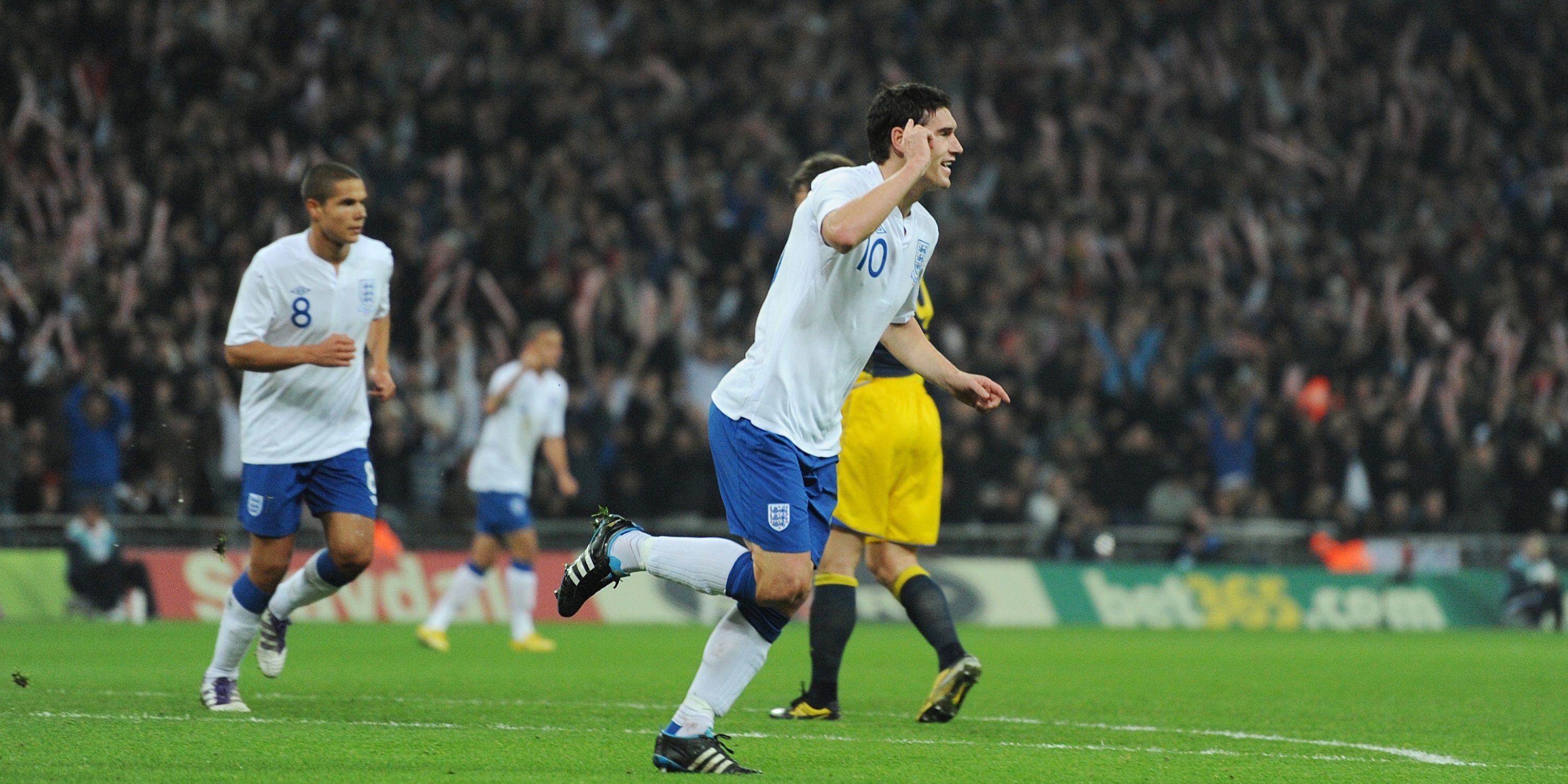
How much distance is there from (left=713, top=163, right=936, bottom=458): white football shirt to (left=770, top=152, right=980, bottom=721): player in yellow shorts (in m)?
2.18

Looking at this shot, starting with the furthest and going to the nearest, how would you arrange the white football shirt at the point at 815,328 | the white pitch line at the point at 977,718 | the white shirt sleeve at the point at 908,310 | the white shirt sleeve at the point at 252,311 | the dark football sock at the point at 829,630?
the dark football sock at the point at 829,630, the white shirt sleeve at the point at 252,311, the white pitch line at the point at 977,718, the white shirt sleeve at the point at 908,310, the white football shirt at the point at 815,328

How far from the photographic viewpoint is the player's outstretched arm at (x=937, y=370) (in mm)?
6320

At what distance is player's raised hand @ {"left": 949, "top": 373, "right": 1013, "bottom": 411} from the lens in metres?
6.31

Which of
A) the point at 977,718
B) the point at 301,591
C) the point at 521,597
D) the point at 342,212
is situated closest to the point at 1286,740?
the point at 977,718

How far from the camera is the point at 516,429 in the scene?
14680 millimetres

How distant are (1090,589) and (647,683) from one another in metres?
10.4

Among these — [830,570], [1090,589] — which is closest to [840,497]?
[830,570]

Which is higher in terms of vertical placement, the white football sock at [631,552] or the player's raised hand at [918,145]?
the player's raised hand at [918,145]

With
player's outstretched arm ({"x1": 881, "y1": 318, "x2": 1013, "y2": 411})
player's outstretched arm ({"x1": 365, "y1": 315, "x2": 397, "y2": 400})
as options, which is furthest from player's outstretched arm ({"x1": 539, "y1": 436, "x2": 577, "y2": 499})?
player's outstretched arm ({"x1": 881, "y1": 318, "x2": 1013, "y2": 411})

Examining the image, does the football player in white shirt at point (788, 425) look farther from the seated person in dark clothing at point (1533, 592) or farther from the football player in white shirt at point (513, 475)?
the seated person in dark clothing at point (1533, 592)

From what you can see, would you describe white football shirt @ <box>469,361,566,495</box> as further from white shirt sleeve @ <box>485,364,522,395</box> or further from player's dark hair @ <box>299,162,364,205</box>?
player's dark hair @ <box>299,162,364,205</box>

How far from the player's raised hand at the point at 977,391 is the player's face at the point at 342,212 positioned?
340cm

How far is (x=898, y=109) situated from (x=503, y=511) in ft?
29.1

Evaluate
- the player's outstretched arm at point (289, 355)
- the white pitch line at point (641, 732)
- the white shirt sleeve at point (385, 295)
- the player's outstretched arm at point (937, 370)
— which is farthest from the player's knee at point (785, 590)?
the white shirt sleeve at point (385, 295)
